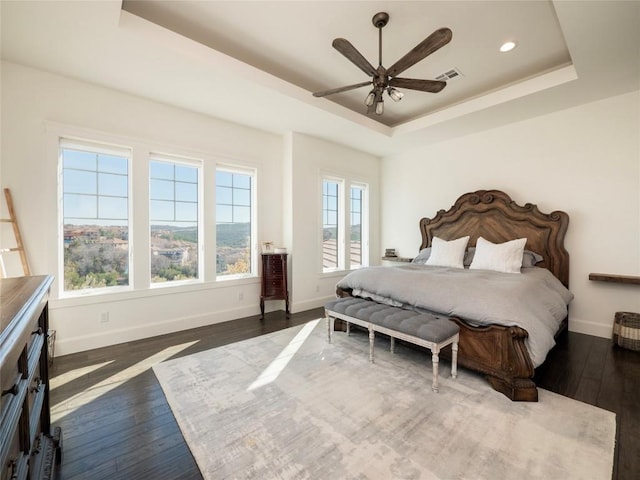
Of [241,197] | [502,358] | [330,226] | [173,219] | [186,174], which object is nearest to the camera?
[502,358]

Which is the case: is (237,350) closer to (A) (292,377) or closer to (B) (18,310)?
(A) (292,377)

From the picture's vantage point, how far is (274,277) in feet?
14.5

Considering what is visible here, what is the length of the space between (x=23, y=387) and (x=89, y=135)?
3.11 m

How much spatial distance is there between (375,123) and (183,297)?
3889mm

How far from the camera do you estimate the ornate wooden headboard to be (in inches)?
150

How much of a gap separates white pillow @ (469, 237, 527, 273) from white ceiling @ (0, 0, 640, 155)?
1.82m

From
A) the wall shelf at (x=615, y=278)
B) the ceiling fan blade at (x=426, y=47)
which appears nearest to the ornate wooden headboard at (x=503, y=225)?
the wall shelf at (x=615, y=278)

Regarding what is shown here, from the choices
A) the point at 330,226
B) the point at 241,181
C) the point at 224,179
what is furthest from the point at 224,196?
the point at 330,226

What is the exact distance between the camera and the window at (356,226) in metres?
5.75

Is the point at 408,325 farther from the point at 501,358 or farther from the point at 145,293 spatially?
the point at 145,293

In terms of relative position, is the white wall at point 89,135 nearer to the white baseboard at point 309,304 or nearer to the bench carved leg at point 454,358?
the white baseboard at point 309,304

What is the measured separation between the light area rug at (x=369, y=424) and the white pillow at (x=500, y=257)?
5.35ft

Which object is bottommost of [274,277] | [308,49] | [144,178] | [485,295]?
[274,277]

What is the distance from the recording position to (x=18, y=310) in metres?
0.96
